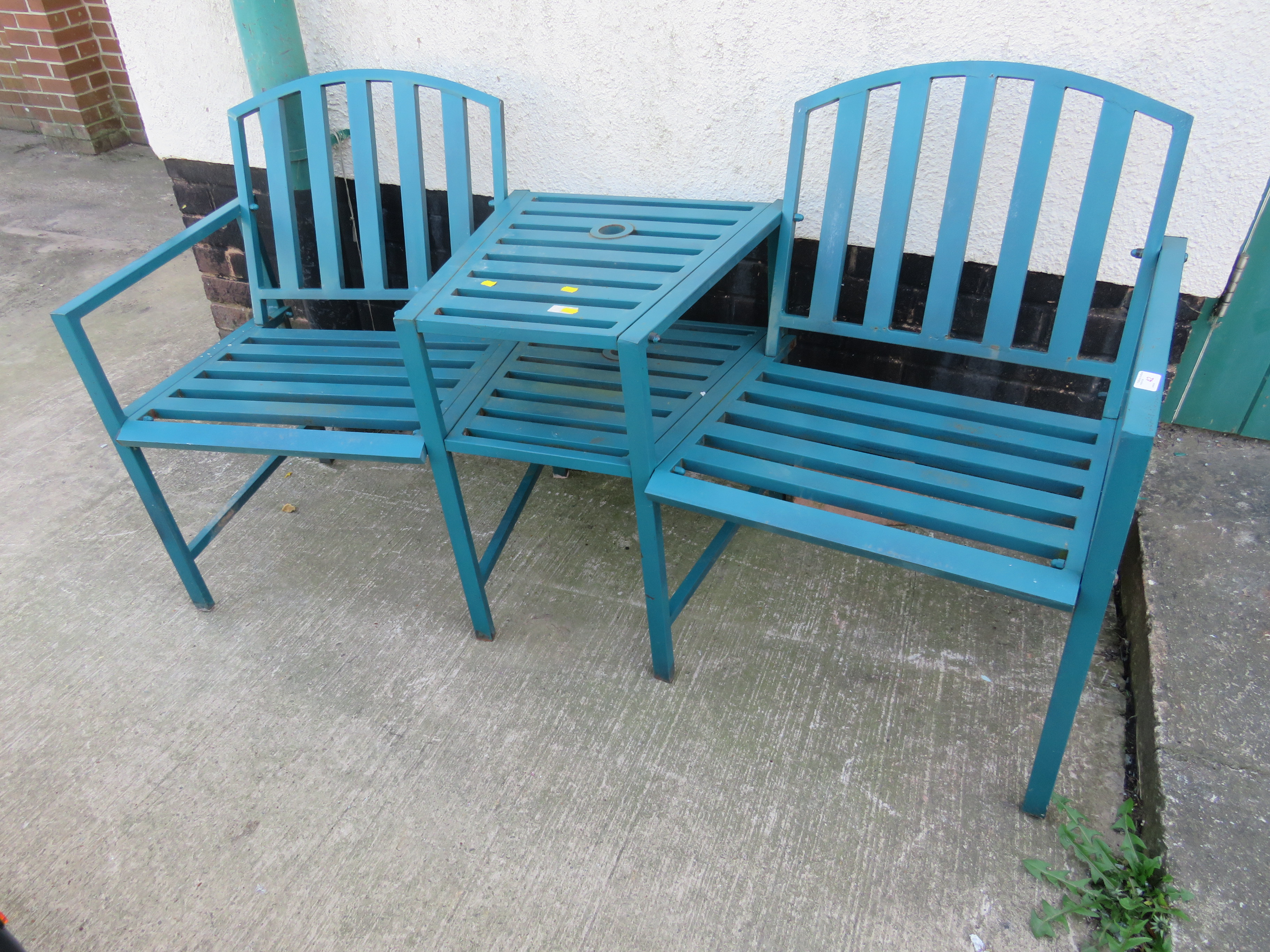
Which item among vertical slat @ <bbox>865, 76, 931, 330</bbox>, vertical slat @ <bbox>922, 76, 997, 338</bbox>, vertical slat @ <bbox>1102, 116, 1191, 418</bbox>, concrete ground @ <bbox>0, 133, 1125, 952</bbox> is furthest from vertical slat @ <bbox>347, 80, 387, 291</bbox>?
vertical slat @ <bbox>1102, 116, 1191, 418</bbox>

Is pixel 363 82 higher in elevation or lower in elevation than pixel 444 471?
higher

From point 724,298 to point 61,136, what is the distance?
17.1 ft

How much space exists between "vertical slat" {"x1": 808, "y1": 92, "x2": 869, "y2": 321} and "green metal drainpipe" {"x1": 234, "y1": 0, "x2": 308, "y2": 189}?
1510 millimetres

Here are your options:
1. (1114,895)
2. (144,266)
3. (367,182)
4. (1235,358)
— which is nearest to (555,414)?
(367,182)

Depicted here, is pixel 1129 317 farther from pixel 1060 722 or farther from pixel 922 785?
pixel 922 785

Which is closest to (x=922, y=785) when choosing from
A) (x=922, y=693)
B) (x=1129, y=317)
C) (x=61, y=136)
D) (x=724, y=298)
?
(x=922, y=693)

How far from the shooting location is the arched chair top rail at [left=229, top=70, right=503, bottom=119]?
217 cm

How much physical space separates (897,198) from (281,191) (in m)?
1.67

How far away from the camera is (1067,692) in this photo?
1522mm

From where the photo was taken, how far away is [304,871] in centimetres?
167

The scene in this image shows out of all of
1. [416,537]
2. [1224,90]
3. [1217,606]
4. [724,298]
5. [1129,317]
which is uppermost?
[1224,90]

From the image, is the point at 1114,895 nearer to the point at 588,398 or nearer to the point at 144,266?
the point at 588,398

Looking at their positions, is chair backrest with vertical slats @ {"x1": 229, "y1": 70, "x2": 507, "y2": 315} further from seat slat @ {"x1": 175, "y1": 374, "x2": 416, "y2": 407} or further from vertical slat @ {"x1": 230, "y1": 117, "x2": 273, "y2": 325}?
seat slat @ {"x1": 175, "y1": 374, "x2": 416, "y2": 407}

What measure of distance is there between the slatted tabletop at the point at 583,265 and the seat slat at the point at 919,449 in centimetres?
34
